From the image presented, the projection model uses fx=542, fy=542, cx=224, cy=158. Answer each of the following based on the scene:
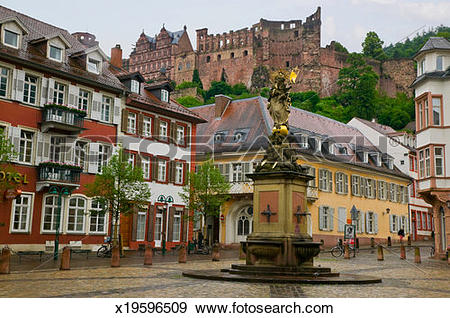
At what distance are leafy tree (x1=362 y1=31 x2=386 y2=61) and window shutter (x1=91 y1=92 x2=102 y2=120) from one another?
92468 mm

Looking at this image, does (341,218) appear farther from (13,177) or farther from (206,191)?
(13,177)

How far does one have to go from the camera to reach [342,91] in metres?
97.2

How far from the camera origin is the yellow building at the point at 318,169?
4002 centimetres

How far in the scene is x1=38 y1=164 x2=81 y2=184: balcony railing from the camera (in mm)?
27281

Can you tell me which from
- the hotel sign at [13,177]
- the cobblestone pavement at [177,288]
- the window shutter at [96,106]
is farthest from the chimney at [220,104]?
the cobblestone pavement at [177,288]

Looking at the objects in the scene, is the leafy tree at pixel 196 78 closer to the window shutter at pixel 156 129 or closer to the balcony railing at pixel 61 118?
the window shutter at pixel 156 129

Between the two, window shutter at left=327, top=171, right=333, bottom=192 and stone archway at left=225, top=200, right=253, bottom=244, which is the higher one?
window shutter at left=327, top=171, right=333, bottom=192

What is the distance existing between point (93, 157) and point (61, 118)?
11.2 feet

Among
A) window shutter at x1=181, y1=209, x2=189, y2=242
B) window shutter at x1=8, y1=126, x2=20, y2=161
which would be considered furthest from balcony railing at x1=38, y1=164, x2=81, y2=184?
window shutter at x1=181, y1=209, x2=189, y2=242

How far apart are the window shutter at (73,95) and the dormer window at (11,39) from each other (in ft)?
11.7

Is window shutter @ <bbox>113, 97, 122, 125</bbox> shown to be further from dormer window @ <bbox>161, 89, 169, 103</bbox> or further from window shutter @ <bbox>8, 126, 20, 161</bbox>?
window shutter @ <bbox>8, 126, 20, 161</bbox>

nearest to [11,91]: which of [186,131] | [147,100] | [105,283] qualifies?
[147,100]

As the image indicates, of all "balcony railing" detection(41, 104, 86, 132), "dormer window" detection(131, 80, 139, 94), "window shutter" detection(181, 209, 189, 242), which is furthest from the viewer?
"window shutter" detection(181, 209, 189, 242)

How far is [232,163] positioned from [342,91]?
202 ft
